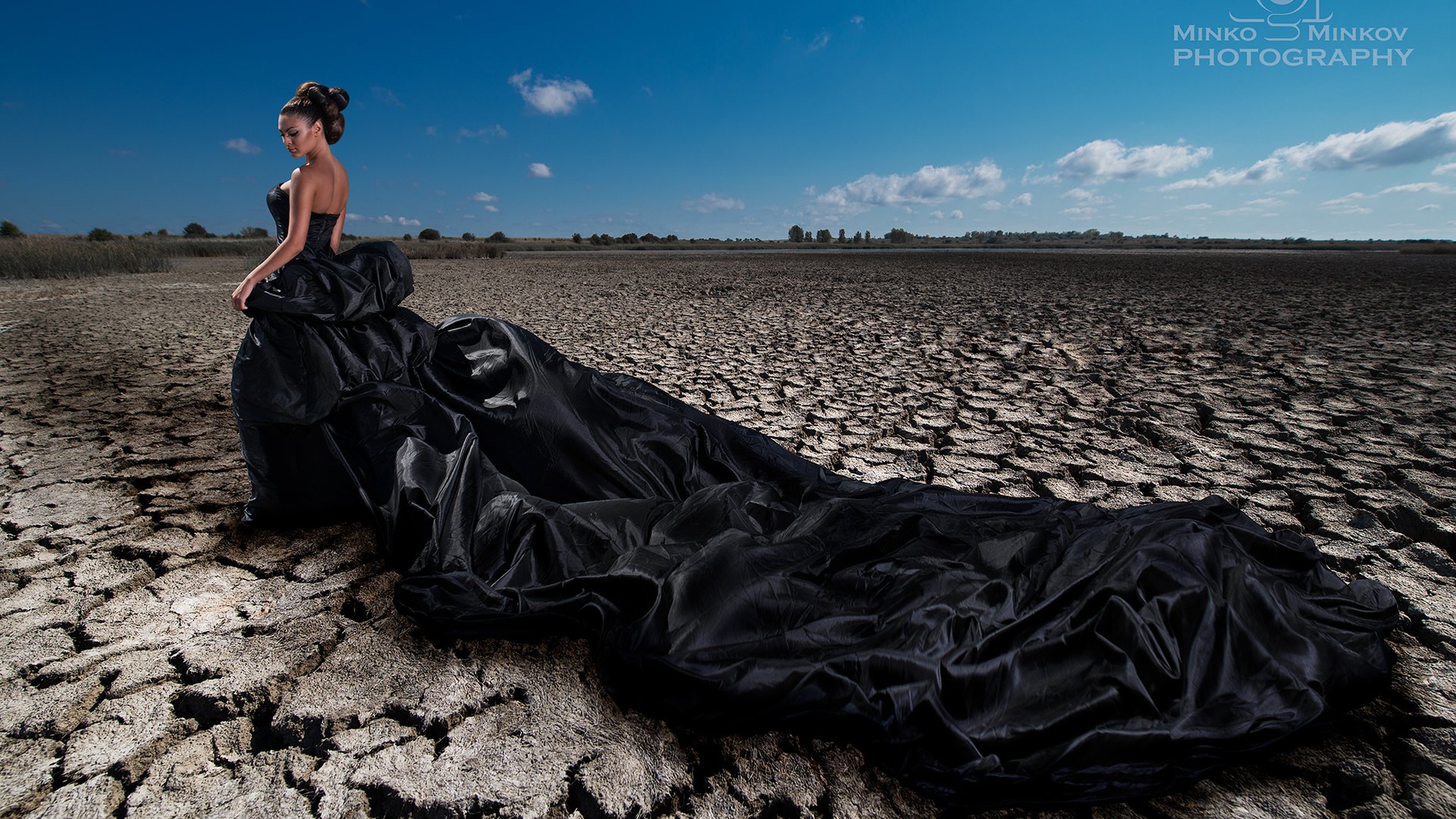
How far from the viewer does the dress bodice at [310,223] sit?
7.02 ft

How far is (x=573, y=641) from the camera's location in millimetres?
1566

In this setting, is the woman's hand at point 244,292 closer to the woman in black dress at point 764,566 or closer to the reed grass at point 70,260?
the woman in black dress at point 764,566

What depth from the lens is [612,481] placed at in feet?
6.70

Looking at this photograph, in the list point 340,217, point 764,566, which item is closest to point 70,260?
point 340,217

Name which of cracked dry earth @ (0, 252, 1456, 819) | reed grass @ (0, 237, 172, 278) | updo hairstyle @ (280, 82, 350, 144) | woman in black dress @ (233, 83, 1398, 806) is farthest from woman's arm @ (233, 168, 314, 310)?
reed grass @ (0, 237, 172, 278)

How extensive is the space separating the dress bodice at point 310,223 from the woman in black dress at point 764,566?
14 mm

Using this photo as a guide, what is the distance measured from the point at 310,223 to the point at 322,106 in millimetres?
371

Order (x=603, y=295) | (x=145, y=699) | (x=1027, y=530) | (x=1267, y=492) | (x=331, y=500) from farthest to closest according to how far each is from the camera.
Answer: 1. (x=603, y=295)
2. (x=1267, y=492)
3. (x=331, y=500)
4. (x=1027, y=530)
5. (x=145, y=699)

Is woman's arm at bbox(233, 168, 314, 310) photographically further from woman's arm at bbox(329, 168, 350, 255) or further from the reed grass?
the reed grass

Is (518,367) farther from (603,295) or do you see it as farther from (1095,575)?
(603,295)

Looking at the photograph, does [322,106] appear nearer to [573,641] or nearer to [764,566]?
[573,641]

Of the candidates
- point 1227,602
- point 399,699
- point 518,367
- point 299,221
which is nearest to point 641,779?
point 399,699

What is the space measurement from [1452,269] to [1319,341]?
1423cm

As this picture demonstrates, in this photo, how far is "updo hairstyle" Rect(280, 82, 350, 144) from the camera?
2.01m
